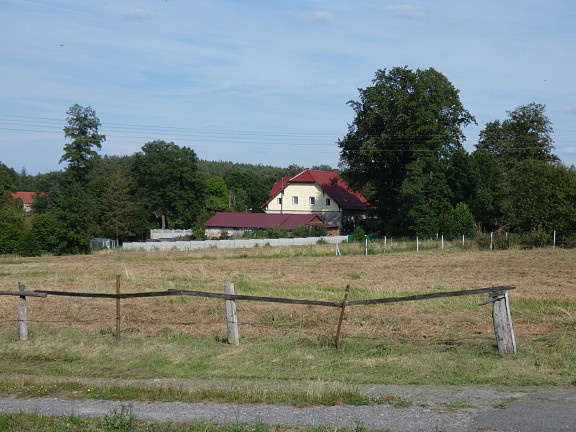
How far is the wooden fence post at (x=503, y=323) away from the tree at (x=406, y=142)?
45870 mm

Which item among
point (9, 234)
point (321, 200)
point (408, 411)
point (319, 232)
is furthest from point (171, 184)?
point (408, 411)

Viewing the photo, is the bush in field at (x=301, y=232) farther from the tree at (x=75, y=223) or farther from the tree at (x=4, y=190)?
the tree at (x=4, y=190)

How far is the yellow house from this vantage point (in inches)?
3347

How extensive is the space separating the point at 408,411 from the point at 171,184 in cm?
8375

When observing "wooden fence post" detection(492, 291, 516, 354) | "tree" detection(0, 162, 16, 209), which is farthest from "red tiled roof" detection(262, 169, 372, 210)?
"wooden fence post" detection(492, 291, 516, 354)

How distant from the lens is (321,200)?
281ft

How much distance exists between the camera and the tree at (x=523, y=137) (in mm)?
77400

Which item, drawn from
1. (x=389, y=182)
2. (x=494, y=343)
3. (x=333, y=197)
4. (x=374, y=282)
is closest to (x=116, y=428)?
(x=494, y=343)

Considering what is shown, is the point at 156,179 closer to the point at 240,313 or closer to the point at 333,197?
the point at 333,197

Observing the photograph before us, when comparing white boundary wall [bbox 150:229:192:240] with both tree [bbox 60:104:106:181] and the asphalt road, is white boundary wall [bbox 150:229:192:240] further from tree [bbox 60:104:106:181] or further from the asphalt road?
the asphalt road

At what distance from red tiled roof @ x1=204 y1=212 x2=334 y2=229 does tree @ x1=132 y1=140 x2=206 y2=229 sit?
10626 millimetres

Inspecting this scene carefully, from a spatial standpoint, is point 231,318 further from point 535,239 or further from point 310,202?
point 310,202

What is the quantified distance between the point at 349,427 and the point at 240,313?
928cm

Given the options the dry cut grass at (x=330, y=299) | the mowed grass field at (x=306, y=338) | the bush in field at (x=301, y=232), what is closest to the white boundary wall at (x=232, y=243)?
the bush in field at (x=301, y=232)
